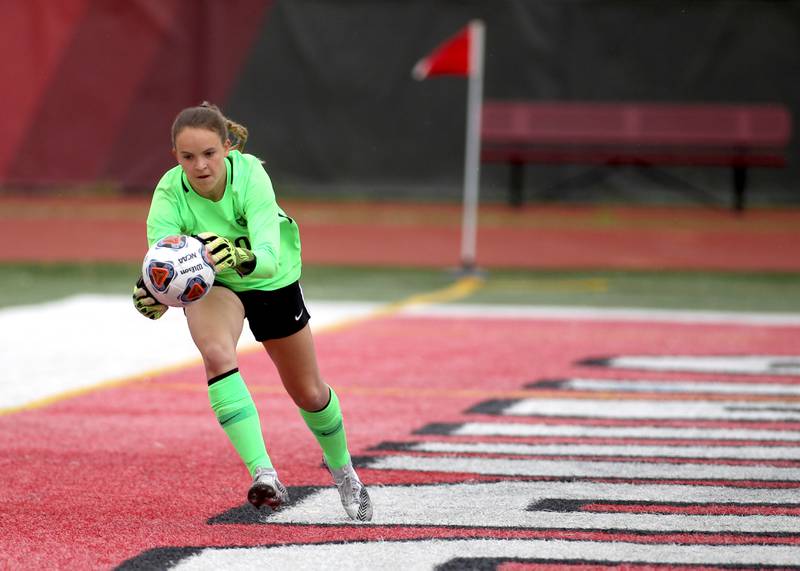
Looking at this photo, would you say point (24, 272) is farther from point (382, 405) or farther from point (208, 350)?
point (208, 350)

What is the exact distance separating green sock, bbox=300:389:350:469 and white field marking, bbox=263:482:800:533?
7.7 inches

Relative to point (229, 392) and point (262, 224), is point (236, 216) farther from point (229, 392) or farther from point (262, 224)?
point (229, 392)

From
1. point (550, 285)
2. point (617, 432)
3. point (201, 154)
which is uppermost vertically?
point (201, 154)

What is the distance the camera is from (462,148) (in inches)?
856

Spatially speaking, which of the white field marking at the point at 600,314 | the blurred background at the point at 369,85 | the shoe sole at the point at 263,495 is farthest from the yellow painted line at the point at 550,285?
the shoe sole at the point at 263,495

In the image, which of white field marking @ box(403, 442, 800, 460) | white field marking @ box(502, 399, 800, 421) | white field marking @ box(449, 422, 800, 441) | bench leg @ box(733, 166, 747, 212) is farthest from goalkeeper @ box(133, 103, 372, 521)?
bench leg @ box(733, 166, 747, 212)

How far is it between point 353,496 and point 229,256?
98 centimetres

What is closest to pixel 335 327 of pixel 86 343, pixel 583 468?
pixel 86 343

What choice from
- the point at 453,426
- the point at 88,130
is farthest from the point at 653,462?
the point at 88,130

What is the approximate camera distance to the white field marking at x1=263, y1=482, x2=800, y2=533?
207 inches

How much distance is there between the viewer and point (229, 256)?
5.11 m

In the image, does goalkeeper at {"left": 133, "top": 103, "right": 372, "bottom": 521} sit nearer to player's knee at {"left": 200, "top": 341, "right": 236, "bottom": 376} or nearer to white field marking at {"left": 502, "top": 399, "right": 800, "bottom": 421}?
player's knee at {"left": 200, "top": 341, "right": 236, "bottom": 376}

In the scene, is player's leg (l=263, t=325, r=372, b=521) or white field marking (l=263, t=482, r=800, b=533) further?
player's leg (l=263, t=325, r=372, b=521)

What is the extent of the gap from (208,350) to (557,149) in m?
17.2
